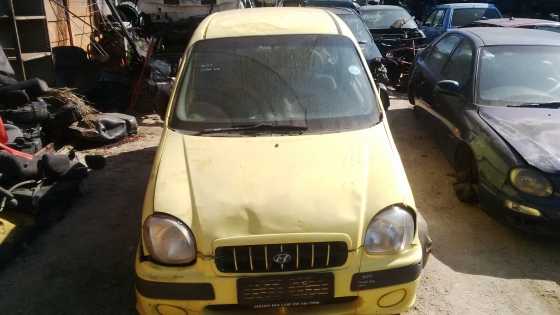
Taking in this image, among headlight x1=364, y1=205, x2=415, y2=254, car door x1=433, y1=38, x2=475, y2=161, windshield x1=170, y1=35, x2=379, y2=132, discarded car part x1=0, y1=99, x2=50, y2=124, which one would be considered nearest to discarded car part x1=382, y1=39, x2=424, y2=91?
car door x1=433, y1=38, x2=475, y2=161

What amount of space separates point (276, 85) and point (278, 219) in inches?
50.0

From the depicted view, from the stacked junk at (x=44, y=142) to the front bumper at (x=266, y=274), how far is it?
1.95 metres

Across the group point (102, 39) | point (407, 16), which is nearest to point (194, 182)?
point (102, 39)

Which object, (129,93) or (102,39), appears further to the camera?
(102,39)

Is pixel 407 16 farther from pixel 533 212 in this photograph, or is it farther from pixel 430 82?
pixel 533 212

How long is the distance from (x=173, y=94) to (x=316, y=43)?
1141mm

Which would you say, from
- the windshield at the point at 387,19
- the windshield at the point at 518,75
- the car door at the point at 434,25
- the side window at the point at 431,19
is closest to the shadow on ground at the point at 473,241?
the windshield at the point at 518,75

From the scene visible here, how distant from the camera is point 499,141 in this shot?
3.92 metres

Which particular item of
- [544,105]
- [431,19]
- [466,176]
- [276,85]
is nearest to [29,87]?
[276,85]

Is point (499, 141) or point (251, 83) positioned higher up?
point (251, 83)

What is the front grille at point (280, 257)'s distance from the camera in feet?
7.57

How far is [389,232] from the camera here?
2.40m

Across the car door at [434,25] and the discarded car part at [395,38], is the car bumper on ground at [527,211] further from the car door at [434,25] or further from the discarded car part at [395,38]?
the car door at [434,25]

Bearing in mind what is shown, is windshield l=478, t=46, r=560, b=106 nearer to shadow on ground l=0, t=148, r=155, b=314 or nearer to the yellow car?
the yellow car
